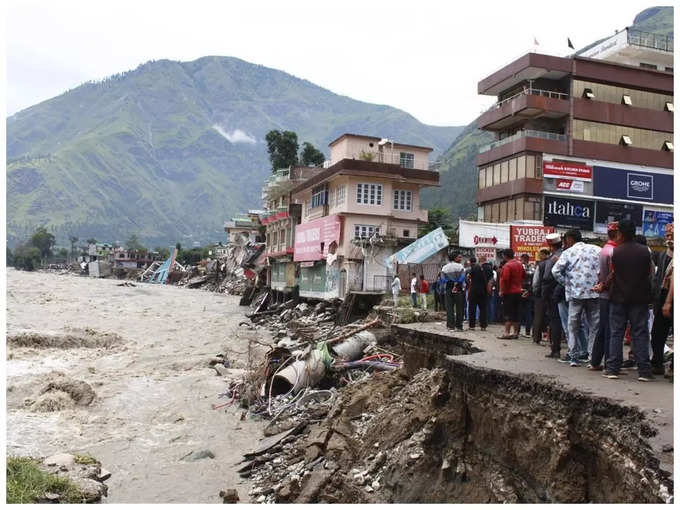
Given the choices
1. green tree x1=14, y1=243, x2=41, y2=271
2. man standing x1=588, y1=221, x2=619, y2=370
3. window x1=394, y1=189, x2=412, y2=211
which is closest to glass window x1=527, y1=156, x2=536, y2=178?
window x1=394, y1=189, x2=412, y2=211

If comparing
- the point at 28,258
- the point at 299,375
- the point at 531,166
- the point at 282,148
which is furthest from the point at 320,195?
the point at 28,258

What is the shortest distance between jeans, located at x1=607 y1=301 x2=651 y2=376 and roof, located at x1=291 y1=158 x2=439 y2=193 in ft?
91.5

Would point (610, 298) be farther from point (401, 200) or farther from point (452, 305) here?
point (401, 200)

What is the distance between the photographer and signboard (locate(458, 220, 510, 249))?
26656mm

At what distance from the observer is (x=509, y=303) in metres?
11.5

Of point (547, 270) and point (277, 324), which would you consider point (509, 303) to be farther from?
point (277, 324)

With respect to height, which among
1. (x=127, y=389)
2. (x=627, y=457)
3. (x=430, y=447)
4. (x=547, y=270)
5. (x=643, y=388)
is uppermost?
(x=547, y=270)

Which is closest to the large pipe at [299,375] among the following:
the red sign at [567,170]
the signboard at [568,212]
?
the signboard at [568,212]

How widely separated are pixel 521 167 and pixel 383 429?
30.1m

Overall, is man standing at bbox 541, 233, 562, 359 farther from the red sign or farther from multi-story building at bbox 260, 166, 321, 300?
multi-story building at bbox 260, 166, 321, 300

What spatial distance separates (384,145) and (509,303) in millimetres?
27731

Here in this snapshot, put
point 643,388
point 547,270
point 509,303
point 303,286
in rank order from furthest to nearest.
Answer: point 303,286 < point 509,303 < point 547,270 < point 643,388

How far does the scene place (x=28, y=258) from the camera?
450 ft

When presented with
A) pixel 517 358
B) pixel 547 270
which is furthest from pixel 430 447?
pixel 547 270
